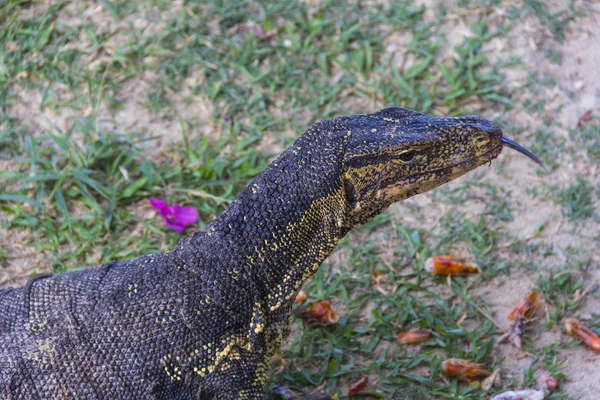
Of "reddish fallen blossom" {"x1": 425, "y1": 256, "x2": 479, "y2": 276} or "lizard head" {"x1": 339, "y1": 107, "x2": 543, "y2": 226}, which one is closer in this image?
"lizard head" {"x1": 339, "y1": 107, "x2": 543, "y2": 226}

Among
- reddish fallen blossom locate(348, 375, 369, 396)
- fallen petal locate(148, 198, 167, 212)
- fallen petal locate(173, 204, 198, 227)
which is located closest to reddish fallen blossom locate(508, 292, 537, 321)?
reddish fallen blossom locate(348, 375, 369, 396)

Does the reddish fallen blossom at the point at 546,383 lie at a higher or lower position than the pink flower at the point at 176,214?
lower

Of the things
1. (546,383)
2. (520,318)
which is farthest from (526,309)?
(546,383)

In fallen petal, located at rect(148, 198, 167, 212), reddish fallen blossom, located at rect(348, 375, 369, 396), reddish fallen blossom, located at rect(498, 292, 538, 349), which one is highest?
fallen petal, located at rect(148, 198, 167, 212)

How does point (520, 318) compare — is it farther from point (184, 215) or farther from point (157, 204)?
point (157, 204)

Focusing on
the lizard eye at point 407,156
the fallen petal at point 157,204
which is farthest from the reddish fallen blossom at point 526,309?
the fallen petal at point 157,204

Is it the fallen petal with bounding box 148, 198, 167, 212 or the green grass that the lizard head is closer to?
the green grass

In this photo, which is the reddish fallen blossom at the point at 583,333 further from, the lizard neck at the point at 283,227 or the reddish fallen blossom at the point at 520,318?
the lizard neck at the point at 283,227
